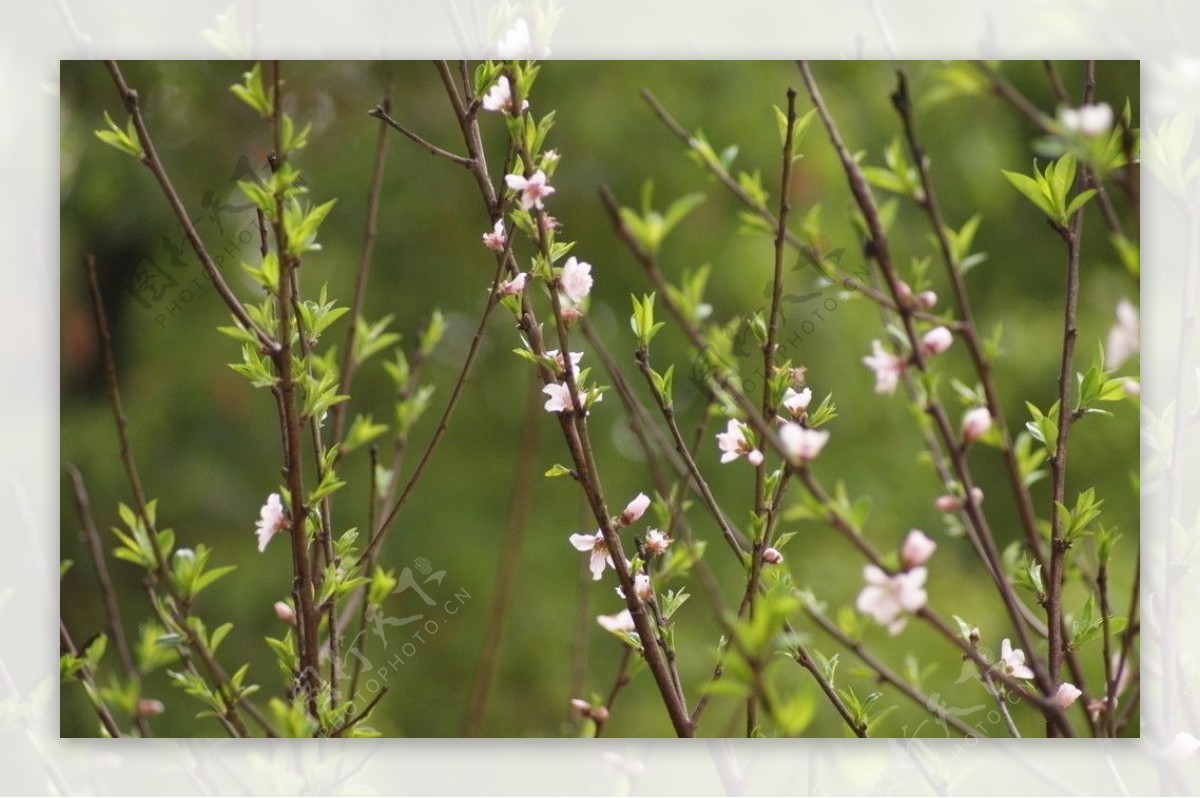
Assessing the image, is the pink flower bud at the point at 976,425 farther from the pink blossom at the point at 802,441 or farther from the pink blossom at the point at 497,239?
the pink blossom at the point at 497,239

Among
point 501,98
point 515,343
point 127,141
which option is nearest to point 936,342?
point 501,98

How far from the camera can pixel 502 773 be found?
1.40 m

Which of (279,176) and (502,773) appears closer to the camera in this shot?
(279,176)

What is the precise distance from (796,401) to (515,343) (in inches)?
37.5

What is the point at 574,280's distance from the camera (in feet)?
3.61

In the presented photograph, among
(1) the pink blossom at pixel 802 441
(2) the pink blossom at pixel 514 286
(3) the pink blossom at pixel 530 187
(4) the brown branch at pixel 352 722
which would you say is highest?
(3) the pink blossom at pixel 530 187

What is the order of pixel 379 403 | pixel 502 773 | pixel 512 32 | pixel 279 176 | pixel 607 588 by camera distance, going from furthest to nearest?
1. pixel 379 403
2. pixel 607 588
3. pixel 502 773
4. pixel 512 32
5. pixel 279 176

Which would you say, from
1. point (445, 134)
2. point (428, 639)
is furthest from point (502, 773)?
point (445, 134)

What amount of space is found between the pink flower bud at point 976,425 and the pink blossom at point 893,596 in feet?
0.39

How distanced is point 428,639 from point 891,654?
90cm

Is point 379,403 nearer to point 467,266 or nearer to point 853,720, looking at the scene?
point 467,266

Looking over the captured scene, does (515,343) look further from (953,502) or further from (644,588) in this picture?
(953,502)

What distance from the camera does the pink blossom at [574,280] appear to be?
109 centimetres

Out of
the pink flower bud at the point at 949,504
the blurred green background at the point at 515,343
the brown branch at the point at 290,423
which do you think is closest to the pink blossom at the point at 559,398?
the brown branch at the point at 290,423
